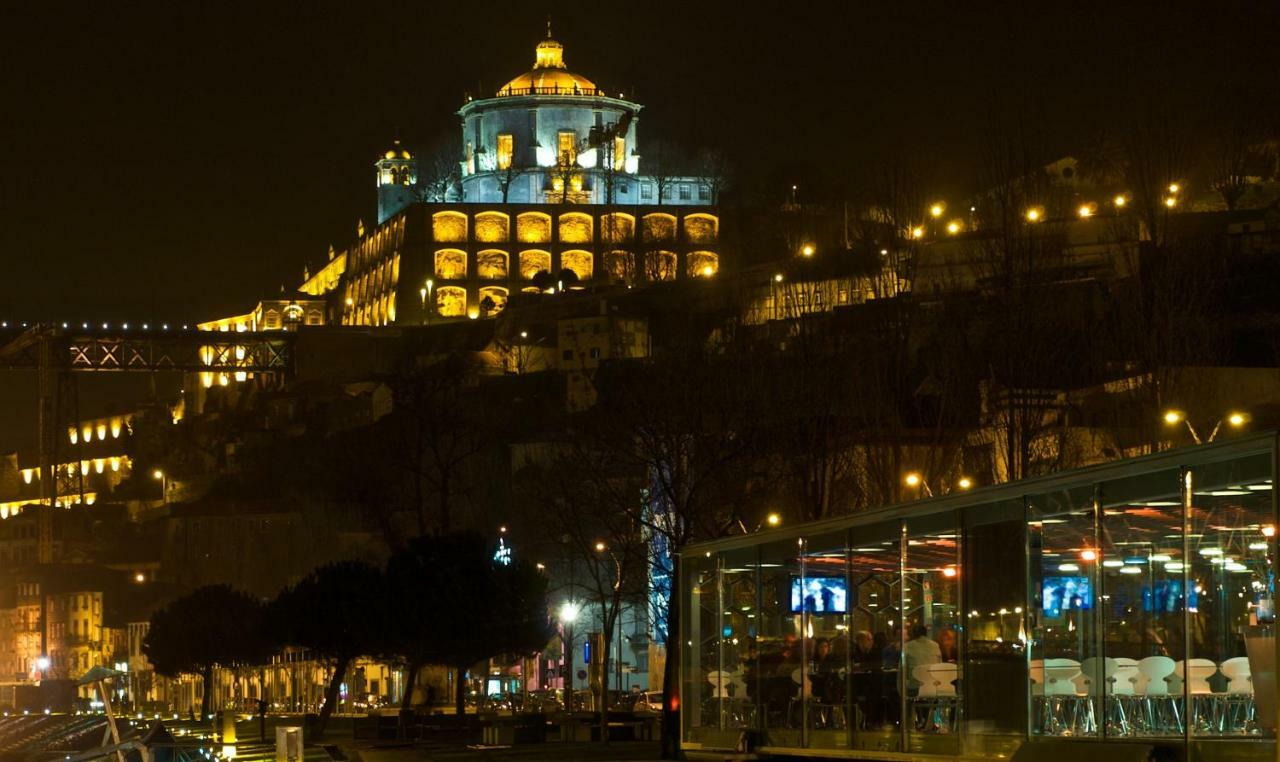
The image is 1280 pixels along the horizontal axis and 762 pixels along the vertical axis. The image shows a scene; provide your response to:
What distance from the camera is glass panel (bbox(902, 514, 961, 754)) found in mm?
18391

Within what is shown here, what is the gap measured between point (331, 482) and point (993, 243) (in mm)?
59526

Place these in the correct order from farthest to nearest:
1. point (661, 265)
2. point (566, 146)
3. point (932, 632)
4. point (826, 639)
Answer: point (566, 146), point (661, 265), point (826, 639), point (932, 632)

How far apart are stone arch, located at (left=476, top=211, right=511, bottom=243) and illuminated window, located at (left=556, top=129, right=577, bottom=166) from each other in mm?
11101

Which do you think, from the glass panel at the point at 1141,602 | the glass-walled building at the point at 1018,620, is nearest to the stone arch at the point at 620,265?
the glass-walled building at the point at 1018,620

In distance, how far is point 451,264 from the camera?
162875 millimetres

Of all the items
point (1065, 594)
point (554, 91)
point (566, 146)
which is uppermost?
point (554, 91)

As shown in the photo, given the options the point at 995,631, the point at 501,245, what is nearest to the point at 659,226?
the point at 501,245

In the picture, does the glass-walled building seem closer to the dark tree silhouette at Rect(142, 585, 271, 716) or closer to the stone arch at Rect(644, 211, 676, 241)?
the dark tree silhouette at Rect(142, 585, 271, 716)

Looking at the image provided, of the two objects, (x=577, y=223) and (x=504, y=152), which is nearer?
→ (x=577, y=223)

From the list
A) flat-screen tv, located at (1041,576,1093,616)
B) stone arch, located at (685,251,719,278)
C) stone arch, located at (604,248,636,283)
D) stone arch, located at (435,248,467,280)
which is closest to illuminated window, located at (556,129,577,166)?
stone arch, located at (435,248,467,280)

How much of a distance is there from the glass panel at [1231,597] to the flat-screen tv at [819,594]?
6586 mm

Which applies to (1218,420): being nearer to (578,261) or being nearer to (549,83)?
(578,261)

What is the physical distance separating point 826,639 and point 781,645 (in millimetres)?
1247

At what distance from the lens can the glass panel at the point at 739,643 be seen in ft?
76.3
